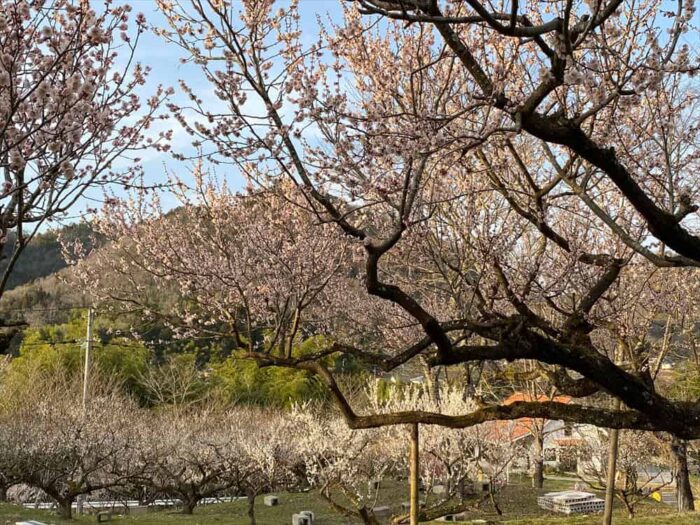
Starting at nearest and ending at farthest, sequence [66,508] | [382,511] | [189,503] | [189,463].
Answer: [382,511]
[66,508]
[189,503]
[189,463]

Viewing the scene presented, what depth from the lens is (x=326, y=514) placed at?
14.9 meters

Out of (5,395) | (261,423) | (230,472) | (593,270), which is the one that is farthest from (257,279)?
(5,395)

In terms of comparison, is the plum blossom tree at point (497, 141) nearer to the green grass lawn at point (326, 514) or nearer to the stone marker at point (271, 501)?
the green grass lawn at point (326, 514)

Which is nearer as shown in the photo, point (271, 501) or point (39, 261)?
point (271, 501)

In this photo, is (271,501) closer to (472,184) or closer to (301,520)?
(301,520)

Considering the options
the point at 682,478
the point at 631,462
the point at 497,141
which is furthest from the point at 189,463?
the point at 497,141

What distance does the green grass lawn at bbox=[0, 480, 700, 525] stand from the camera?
10902 mm

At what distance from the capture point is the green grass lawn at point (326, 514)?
10902 mm

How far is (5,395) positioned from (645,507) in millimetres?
21494

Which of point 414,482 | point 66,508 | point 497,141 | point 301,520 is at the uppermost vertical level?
point 497,141

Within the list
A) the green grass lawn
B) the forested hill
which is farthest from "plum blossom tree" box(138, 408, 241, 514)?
the forested hill

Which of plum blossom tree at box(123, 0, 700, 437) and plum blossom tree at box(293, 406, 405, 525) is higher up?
plum blossom tree at box(123, 0, 700, 437)

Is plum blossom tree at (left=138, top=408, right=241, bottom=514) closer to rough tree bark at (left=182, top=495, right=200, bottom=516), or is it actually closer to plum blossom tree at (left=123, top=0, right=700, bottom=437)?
rough tree bark at (left=182, top=495, right=200, bottom=516)

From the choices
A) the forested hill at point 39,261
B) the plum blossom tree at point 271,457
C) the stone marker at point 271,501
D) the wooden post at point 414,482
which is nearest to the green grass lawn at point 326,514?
the stone marker at point 271,501
